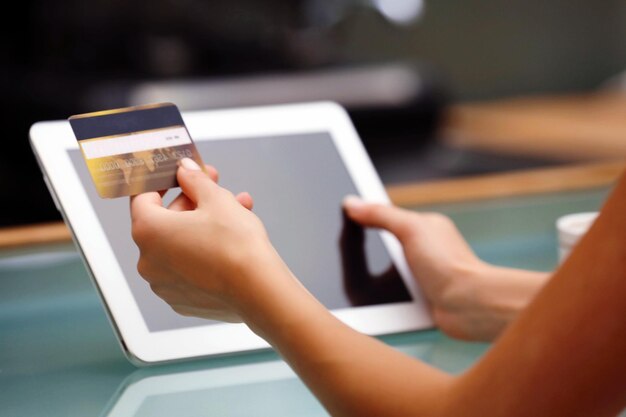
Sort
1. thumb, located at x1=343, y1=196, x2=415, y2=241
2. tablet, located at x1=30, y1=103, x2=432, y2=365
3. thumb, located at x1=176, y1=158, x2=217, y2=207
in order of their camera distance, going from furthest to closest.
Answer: thumb, located at x1=343, y1=196, x2=415, y2=241, tablet, located at x1=30, y1=103, x2=432, y2=365, thumb, located at x1=176, y1=158, x2=217, y2=207

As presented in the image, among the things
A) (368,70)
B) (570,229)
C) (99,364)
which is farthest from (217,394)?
(368,70)

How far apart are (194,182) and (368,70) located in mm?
2178

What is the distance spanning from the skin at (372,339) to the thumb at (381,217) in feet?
0.79

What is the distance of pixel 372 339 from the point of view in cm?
49

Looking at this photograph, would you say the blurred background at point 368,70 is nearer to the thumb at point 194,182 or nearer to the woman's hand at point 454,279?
the woman's hand at point 454,279

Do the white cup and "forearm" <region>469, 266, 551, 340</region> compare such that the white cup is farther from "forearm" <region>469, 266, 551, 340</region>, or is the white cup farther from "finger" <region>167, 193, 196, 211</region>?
"finger" <region>167, 193, 196, 211</region>

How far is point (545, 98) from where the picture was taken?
3.46 m

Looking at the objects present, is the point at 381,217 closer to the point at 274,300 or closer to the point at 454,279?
the point at 454,279

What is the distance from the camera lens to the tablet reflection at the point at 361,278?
0.77m

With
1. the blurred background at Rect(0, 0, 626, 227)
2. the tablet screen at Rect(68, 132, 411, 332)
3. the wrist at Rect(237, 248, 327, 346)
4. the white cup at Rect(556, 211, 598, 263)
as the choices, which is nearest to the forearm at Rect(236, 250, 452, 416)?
the wrist at Rect(237, 248, 327, 346)

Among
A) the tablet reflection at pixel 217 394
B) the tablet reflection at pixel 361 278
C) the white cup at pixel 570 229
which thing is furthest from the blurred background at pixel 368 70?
the tablet reflection at pixel 217 394

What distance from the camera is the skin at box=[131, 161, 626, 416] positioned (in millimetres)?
417

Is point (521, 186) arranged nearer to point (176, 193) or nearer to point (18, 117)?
point (176, 193)

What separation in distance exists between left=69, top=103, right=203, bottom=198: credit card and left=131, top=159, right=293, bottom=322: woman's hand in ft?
0.08
